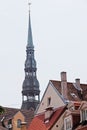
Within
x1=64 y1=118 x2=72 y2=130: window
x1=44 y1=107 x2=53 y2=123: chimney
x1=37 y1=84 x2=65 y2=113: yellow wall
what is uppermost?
x1=37 y1=84 x2=65 y2=113: yellow wall

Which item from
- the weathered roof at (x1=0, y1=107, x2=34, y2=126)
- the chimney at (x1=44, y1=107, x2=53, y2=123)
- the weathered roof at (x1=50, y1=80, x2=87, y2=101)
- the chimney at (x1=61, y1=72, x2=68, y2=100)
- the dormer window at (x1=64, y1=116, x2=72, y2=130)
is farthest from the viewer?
the weathered roof at (x1=0, y1=107, x2=34, y2=126)

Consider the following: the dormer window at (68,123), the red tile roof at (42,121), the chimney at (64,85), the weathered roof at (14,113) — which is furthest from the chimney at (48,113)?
the weathered roof at (14,113)

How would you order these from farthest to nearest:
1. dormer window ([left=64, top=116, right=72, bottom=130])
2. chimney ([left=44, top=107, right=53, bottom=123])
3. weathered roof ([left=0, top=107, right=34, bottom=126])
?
1. weathered roof ([left=0, top=107, right=34, bottom=126])
2. chimney ([left=44, top=107, right=53, bottom=123])
3. dormer window ([left=64, top=116, right=72, bottom=130])

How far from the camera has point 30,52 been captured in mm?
162750

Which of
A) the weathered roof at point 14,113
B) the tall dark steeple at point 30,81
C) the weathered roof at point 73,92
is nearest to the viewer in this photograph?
the weathered roof at point 73,92

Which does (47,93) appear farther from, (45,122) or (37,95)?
(37,95)

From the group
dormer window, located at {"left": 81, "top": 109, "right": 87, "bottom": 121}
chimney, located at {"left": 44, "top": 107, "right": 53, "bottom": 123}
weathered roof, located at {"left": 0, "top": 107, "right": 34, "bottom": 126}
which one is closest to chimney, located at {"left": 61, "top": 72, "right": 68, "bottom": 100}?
chimney, located at {"left": 44, "top": 107, "right": 53, "bottom": 123}

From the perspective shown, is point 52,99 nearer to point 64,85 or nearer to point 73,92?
point 64,85

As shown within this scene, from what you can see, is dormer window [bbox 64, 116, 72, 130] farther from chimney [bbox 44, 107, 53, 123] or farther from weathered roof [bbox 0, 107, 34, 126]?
weathered roof [bbox 0, 107, 34, 126]

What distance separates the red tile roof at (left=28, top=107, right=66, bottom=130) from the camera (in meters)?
69.2

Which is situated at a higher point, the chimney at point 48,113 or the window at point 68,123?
the chimney at point 48,113

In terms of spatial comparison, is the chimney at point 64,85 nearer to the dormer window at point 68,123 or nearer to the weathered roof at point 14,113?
the dormer window at point 68,123

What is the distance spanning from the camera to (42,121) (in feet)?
239

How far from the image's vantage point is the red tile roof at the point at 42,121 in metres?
69.2
